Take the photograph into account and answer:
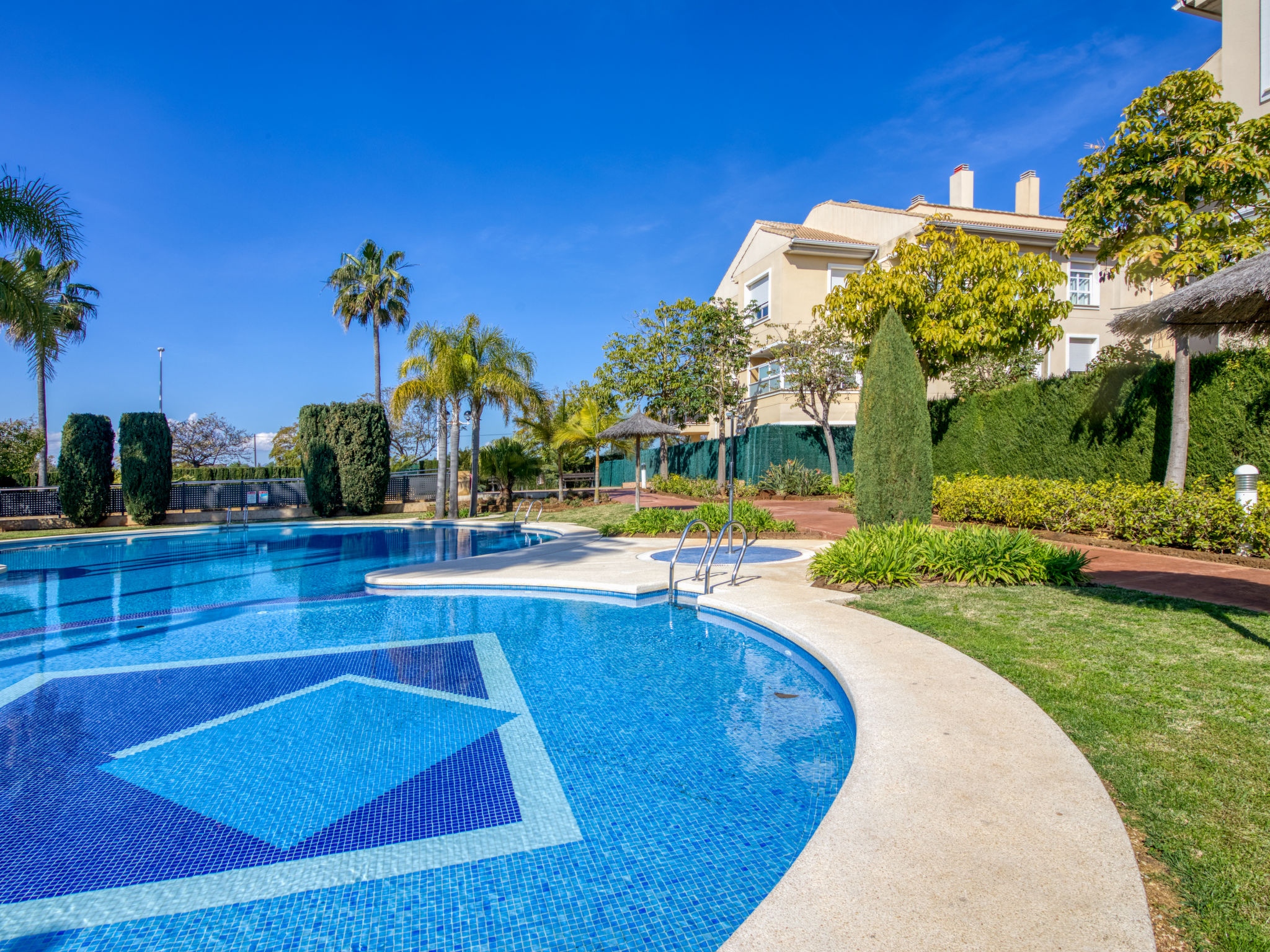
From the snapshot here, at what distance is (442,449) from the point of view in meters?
22.0

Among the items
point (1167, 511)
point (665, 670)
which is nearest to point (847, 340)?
point (1167, 511)

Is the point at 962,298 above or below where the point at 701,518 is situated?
above

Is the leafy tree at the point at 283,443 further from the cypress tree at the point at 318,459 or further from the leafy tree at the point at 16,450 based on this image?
the cypress tree at the point at 318,459

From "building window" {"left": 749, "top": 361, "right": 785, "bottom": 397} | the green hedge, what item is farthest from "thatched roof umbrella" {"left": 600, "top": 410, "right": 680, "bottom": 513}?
the green hedge

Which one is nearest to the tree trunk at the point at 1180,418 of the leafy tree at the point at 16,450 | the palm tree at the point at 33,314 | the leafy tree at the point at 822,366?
the leafy tree at the point at 822,366

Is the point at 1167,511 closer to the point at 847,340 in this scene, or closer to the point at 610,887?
the point at 610,887

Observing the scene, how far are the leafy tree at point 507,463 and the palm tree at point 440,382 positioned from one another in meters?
1.84

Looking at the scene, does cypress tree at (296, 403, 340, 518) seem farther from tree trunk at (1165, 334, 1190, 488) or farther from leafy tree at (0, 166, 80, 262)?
tree trunk at (1165, 334, 1190, 488)

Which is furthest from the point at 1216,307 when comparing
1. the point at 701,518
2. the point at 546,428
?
the point at 546,428

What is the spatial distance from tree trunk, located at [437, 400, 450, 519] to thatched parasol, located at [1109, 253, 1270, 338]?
1925 cm

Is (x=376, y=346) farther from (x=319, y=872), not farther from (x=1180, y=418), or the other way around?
(x=319, y=872)

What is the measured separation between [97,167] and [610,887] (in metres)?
18.5

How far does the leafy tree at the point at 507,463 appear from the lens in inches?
932

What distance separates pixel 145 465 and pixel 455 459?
9680mm
